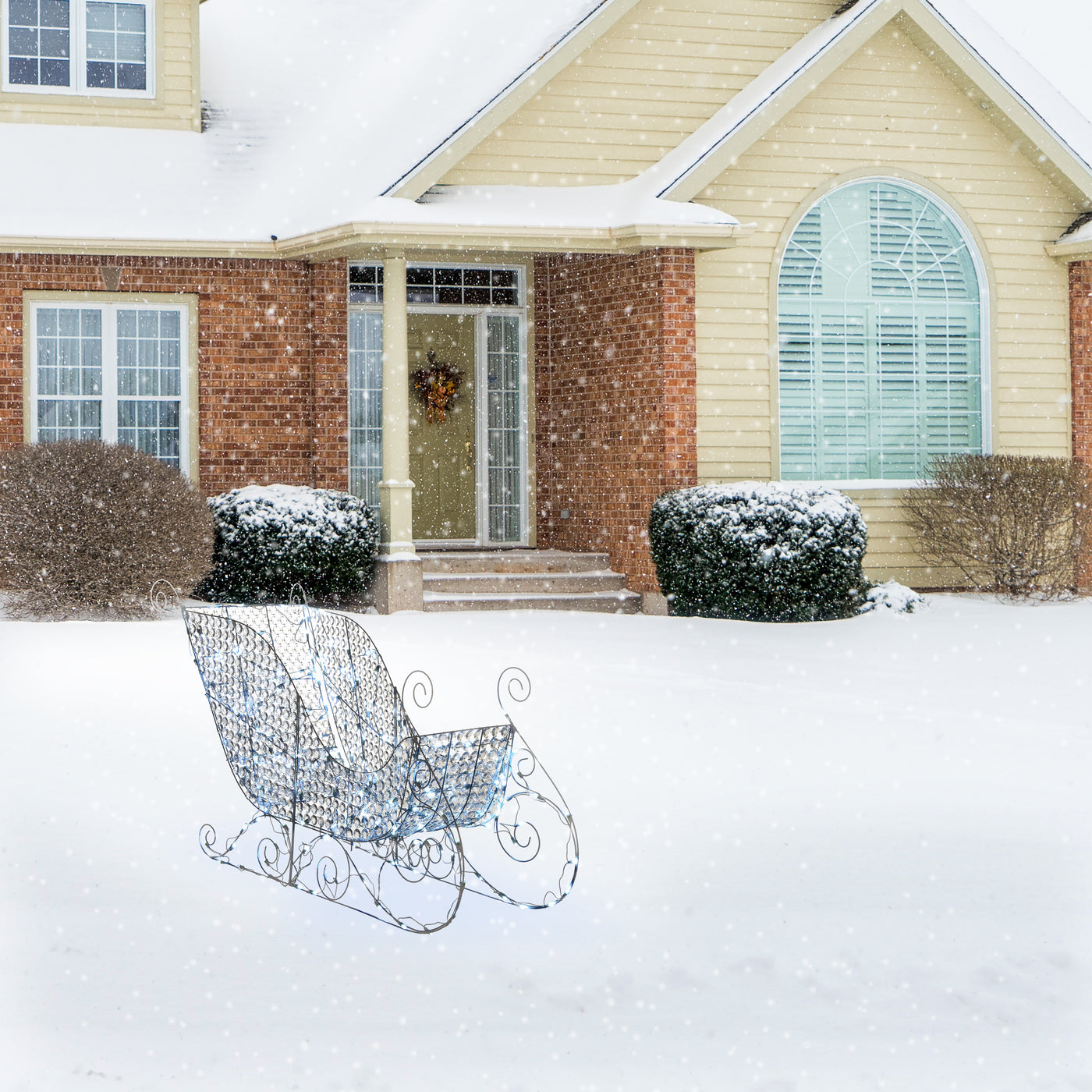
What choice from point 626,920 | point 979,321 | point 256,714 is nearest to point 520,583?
point 979,321

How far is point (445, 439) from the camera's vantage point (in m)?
15.3

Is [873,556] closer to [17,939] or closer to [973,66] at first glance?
[973,66]

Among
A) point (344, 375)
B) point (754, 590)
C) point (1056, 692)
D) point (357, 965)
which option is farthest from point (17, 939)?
point (344, 375)

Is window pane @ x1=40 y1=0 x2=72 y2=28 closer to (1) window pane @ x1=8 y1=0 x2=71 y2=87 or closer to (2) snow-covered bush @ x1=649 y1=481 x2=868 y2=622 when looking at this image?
(1) window pane @ x1=8 y1=0 x2=71 y2=87

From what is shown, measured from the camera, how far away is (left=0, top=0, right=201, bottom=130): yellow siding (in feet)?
48.9

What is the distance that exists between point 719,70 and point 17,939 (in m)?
11.5

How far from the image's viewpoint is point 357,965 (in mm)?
5094

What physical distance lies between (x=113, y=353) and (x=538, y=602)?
4551mm

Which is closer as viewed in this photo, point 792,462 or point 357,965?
point 357,965

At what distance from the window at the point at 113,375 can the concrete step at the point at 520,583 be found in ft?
9.17

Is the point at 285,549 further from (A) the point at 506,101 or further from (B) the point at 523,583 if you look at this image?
(A) the point at 506,101

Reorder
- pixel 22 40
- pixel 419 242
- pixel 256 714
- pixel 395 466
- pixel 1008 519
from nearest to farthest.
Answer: pixel 256 714, pixel 419 242, pixel 395 466, pixel 1008 519, pixel 22 40

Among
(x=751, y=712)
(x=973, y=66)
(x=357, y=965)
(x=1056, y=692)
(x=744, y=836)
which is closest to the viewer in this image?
(x=357, y=965)

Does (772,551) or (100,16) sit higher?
(100,16)
